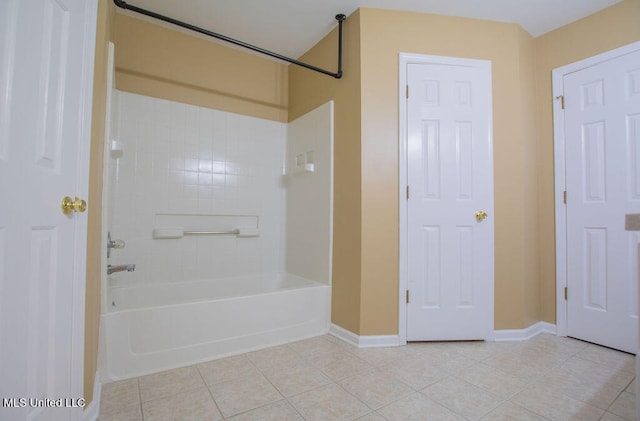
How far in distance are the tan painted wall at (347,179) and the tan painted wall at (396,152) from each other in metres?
0.06

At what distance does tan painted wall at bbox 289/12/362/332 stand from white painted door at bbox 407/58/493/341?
0.37 metres

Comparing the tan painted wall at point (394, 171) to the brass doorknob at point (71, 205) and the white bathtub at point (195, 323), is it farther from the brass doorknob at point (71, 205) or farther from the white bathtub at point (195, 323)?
the brass doorknob at point (71, 205)

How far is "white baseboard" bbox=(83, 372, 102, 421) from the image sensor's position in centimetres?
119

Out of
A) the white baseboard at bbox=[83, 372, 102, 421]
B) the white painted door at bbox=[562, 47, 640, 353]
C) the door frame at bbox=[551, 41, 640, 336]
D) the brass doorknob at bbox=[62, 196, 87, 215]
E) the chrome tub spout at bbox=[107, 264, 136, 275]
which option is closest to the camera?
the brass doorknob at bbox=[62, 196, 87, 215]

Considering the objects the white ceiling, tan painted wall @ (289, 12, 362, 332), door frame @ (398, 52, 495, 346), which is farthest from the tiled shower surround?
door frame @ (398, 52, 495, 346)

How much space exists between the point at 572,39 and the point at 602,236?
1.47 m

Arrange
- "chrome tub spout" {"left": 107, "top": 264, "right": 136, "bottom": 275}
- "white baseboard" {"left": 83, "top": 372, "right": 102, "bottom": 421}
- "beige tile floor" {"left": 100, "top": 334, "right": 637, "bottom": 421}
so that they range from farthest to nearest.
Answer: "chrome tub spout" {"left": 107, "top": 264, "right": 136, "bottom": 275} → "beige tile floor" {"left": 100, "top": 334, "right": 637, "bottom": 421} → "white baseboard" {"left": 83, "top": 372, "right": 102, "bottom": 421}

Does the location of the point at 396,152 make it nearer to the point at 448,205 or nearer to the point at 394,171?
the point at 394,171

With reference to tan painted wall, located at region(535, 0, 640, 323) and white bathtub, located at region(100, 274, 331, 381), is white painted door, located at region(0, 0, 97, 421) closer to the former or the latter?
white bathtub, located at region(100, 274, 331, 381)

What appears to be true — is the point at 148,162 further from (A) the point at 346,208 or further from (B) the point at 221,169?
(A) the point at 346,208

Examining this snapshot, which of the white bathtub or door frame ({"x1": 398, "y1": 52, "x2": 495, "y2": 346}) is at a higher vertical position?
door frame ({"x1": 398, "y1": 52, "x2": 495, "y2": 346})

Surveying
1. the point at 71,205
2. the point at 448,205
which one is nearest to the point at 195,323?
the point at 71,205

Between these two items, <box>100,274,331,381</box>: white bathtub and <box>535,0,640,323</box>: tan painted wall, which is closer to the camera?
<box>100,274,331,381</box>: white bathtub

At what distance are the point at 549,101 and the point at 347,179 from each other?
5.68ft
